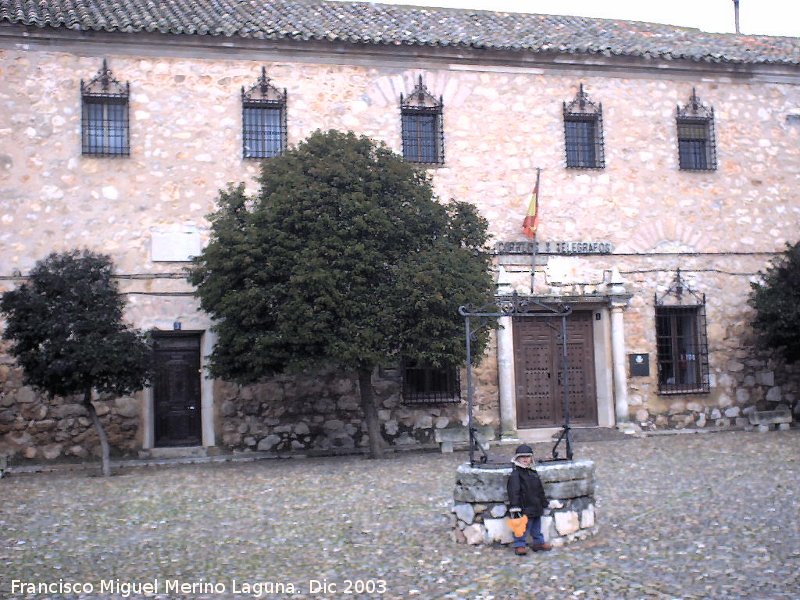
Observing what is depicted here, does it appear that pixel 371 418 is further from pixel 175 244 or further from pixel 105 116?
pixel 105 116

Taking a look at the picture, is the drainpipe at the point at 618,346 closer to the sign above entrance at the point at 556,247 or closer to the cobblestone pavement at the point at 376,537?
the sign above entrance at the point at 556,247

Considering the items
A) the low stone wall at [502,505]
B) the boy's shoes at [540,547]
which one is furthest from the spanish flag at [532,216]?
the boy's shoes at [540,547]

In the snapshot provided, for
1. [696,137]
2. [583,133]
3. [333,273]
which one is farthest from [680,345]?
[333,273]

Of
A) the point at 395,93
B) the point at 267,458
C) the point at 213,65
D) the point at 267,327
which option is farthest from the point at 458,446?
the point at 213,65

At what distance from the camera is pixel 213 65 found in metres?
15.3

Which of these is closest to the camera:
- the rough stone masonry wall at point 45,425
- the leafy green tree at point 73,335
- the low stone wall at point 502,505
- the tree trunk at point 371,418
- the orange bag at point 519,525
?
the orange bag at point 519,525

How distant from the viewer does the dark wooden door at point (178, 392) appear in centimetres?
1480

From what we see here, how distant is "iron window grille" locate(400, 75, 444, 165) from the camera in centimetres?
1598

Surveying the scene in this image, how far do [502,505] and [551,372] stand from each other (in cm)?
929

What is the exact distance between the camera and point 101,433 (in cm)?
1318

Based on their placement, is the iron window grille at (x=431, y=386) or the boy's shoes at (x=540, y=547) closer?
the boy's shoes at (x=540, y=547)

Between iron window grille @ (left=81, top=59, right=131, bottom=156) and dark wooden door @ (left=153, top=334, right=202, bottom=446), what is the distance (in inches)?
134

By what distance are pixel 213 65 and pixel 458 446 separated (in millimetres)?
7980

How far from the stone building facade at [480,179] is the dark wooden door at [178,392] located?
5 centimetres
